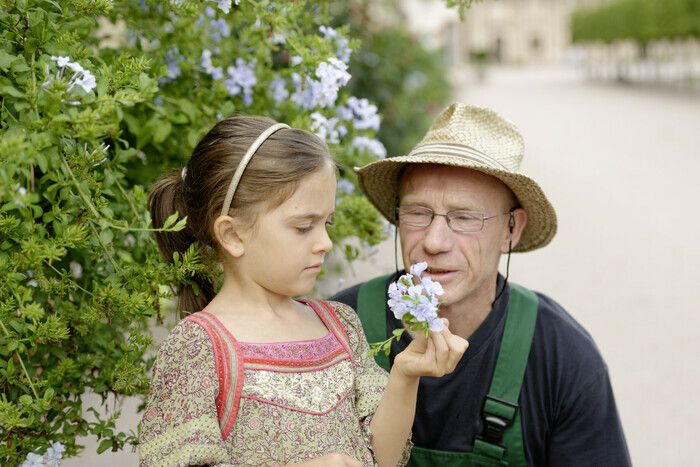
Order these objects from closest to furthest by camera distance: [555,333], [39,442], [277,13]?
[39,442] < [277,13] < [555,333]

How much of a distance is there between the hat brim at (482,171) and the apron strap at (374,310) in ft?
0.82

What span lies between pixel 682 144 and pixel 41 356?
1488 cm

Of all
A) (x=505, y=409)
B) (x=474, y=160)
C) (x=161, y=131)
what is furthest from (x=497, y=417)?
(x=161, y=131)

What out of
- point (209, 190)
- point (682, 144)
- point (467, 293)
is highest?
point (209, 190)

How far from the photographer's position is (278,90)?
3.07 m

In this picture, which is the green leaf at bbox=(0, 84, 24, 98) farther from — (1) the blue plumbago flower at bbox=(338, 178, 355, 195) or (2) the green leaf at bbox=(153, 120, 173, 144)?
(1) the blue plumbago flower at bbox=(338, 178, 355, 195)

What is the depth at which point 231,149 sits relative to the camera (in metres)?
2.05

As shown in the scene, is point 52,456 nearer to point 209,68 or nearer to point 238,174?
point 238,174

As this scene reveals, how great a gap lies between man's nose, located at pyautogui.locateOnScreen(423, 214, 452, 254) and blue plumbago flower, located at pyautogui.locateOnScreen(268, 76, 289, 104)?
2.24 feet

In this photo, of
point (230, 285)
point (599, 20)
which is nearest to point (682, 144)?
point (230, 285)

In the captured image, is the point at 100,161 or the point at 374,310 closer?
the point at 100,161

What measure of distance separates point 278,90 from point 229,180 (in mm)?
1094

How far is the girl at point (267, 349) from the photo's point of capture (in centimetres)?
189

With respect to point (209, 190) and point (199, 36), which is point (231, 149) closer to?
point (209, 190)
